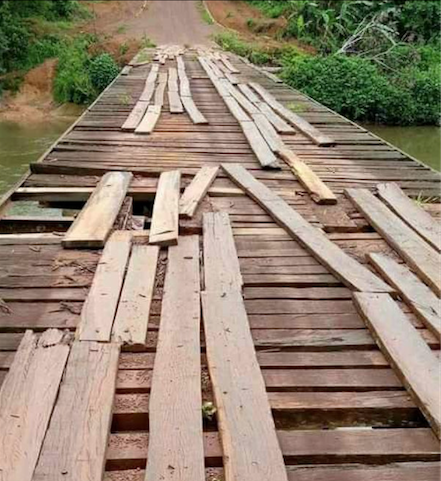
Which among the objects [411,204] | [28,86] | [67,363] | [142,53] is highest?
[67,363]

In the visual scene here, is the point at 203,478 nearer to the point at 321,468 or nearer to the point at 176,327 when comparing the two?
the point at 321,468

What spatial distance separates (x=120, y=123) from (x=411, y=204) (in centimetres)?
375

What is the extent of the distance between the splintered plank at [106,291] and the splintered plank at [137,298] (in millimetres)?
31

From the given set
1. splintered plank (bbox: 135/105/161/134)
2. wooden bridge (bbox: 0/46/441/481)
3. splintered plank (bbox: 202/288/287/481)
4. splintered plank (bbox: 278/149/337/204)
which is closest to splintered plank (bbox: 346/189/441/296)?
wooden bridge (bbox: 0/46/441/481)

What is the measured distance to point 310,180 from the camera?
4.61 m

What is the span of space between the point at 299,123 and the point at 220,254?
4.17 meters

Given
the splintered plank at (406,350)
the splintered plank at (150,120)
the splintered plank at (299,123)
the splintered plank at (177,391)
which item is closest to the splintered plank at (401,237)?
the splintered plank at (406,350)

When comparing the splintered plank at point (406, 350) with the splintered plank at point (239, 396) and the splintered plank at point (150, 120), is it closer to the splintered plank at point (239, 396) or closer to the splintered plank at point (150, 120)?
the splintered plank at point (239, 396)

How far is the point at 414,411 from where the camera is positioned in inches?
79.0

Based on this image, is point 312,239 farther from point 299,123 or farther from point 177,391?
point 299,123

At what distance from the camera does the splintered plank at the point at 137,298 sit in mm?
2363

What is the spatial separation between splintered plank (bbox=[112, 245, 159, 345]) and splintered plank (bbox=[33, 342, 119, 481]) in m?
0.11

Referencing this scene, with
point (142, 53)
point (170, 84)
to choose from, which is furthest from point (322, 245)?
point (142, 53)

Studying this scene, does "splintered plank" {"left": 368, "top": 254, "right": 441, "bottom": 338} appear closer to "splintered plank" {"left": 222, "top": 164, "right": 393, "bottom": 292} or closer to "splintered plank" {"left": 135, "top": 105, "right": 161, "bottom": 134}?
"splintered plank" {"left": 222, "top": 164, "right": 393, "bottom": 292}
